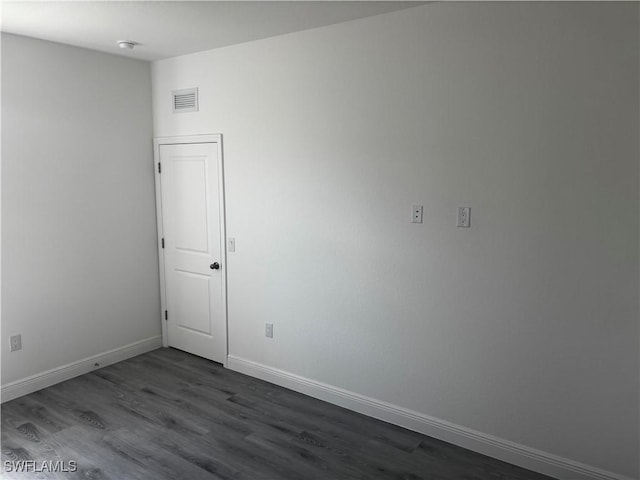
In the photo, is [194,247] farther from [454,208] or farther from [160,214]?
[454,208]

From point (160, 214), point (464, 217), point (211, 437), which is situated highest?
point (464, 217)

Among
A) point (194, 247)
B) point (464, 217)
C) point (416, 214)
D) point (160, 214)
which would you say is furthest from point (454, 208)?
point (160, 214)

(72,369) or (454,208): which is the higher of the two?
(454,208)

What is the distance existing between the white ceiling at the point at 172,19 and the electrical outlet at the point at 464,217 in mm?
1244

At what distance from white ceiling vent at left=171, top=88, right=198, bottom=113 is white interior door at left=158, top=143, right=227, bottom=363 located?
306 millimetres

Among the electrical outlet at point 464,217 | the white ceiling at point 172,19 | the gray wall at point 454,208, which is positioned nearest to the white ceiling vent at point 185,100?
the gray wall at point 454,208

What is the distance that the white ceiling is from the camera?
2793mm

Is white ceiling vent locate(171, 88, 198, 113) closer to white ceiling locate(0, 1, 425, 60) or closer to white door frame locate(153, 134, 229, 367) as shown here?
white door frame locate(153, 134, 229, 367)

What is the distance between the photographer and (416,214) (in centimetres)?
303

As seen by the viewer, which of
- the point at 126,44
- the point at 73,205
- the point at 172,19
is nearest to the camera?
the point at 172,19

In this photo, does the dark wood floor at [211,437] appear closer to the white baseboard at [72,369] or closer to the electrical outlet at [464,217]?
the white baseboard at [72,369]

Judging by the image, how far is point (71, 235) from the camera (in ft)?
12.8

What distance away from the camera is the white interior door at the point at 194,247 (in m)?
4.12

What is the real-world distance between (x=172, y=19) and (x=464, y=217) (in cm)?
219
